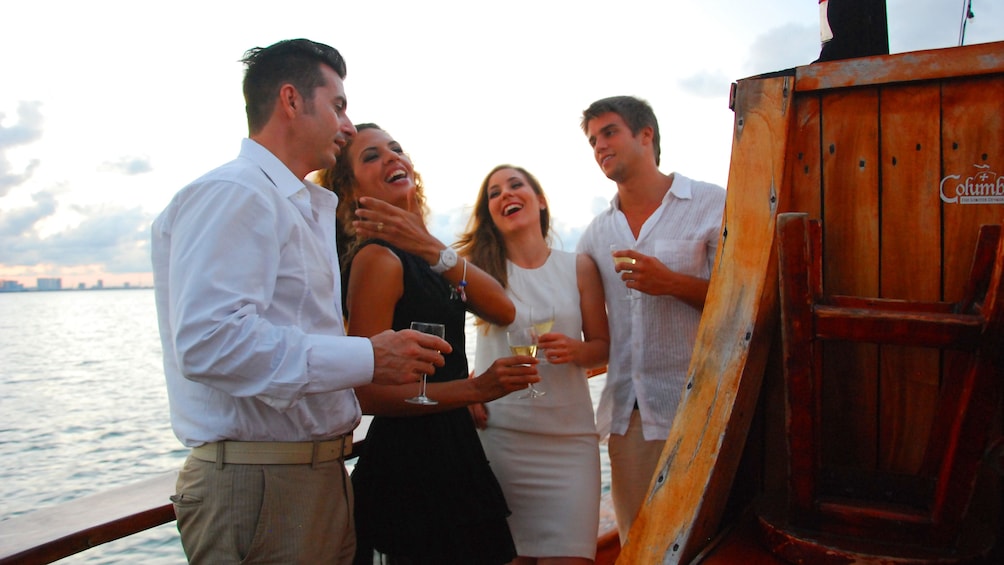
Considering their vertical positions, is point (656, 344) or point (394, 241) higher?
point (394, 241)

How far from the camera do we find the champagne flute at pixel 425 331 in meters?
2.17

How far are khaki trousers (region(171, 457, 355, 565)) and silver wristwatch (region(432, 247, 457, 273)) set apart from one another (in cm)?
88

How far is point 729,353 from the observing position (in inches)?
66.5

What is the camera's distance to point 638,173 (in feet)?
10.8

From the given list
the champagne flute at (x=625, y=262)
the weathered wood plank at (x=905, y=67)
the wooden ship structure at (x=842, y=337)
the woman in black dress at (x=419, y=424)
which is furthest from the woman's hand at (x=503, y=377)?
the weathered wood plank at (x=905, y=67)

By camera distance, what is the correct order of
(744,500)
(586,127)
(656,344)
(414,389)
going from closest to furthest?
(744,500), (414,389), (656,344), (586,127)

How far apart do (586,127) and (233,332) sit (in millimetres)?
2237

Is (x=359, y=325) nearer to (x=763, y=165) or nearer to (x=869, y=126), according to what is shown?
(x=763, y=165)

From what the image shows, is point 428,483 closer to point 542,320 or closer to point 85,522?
point 542,320

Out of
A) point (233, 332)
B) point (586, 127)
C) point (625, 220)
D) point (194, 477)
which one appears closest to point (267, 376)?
point (233, 332)

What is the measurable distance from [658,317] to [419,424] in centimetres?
109

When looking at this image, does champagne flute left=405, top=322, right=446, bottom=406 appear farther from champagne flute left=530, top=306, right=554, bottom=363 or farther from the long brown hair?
the long brown hair

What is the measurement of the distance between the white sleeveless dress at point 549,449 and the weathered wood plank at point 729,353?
1248mm

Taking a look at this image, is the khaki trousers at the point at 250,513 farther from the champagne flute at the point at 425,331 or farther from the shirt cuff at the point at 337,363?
the champagne flute at the point at 425,331
